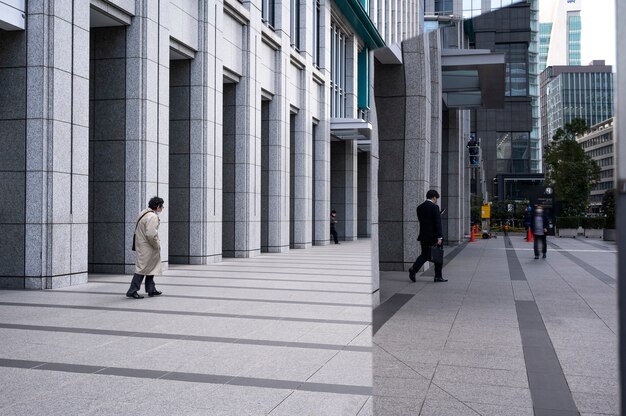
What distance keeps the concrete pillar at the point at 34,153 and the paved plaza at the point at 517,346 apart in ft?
37.9

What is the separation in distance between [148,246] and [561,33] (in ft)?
36.2

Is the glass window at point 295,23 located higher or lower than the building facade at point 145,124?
higher

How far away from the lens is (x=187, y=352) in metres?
6.89

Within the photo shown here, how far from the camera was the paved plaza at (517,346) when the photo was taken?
4.47ft

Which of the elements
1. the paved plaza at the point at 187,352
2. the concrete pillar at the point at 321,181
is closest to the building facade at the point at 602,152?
the paved plaza at the point at 187,352

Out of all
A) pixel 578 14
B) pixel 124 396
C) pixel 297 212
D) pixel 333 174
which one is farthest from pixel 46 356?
pixel 333 174

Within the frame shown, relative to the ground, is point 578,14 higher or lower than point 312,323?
higher

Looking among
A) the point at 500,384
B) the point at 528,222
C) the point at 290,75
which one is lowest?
the point at 500,384

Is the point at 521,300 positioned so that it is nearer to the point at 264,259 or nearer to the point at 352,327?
the point at 352,327

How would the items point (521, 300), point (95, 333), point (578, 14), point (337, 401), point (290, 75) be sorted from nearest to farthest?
point (578, 14), point (521, 300), point (337, 401), point (95, 333), point (290, 75)

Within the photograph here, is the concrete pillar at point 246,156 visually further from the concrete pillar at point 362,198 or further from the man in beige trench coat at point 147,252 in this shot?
the concrete pillar at point 362,198

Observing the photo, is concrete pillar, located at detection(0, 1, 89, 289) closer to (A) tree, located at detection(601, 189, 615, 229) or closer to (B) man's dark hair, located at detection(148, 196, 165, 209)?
(B) man's dark hair, located at detection(148, 196, 165, 209)

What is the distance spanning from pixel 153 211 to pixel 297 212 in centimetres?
1737

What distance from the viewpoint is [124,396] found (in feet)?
16.9
